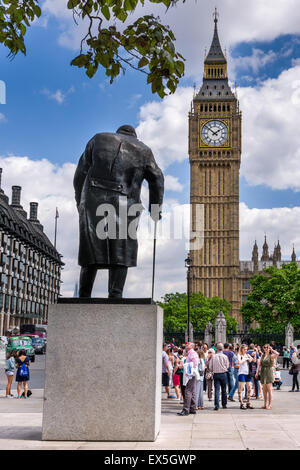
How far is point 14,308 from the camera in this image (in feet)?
258

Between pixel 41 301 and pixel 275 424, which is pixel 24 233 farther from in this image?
pixel 275 424

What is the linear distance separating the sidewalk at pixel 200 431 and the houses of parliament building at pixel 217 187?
85.7 meters

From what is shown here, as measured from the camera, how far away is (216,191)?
3979 inches

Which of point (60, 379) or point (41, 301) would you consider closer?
point (60, 379)

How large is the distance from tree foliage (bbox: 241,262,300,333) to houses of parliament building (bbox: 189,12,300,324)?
36453mm

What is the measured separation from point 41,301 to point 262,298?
4441cm

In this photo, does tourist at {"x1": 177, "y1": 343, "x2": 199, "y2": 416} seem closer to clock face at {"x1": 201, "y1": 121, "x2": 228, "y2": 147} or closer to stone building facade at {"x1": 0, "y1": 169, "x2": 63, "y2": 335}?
stone building facade at {"x1": 0, "y1": 169, "x2": 63, "y2": 335}

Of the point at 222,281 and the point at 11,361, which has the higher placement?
the point at 222,281

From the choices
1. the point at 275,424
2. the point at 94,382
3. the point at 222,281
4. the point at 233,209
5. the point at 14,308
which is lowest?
the point at 275,424

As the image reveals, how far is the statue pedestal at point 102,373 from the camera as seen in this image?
7.53 m

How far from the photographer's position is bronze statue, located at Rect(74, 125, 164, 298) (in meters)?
8.12
